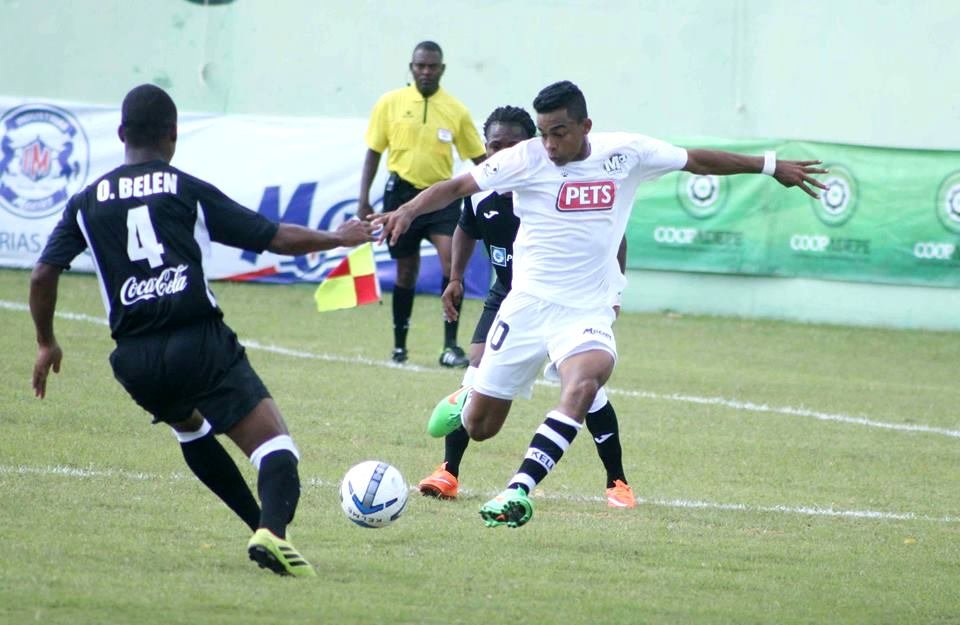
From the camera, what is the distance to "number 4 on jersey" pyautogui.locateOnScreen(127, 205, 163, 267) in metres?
5.68

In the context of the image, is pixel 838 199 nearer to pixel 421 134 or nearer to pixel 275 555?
pixel 421 134

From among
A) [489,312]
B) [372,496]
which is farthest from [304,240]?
[489,312]

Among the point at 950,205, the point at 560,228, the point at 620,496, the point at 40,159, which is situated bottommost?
the point at 950,205

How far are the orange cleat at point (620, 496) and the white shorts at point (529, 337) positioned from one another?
932mm

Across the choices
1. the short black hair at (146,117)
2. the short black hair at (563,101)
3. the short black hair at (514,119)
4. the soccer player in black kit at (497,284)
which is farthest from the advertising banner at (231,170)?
the short black hair at (146,117)

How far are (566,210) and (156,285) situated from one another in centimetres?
222

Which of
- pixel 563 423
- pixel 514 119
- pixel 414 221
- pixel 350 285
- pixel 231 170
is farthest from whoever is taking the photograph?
pixel 231 170

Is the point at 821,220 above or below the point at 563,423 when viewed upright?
below

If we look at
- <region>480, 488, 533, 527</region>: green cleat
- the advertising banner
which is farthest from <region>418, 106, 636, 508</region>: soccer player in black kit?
the advertising banner

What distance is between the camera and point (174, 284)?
5.72 metres

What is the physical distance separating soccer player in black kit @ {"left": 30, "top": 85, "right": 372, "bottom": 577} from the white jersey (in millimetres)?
1523

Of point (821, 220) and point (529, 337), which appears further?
point (821, 220)

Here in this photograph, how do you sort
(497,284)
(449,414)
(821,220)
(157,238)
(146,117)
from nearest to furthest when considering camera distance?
(157,238)
(146,117)
(449,414)
(497,284)
(821,220)

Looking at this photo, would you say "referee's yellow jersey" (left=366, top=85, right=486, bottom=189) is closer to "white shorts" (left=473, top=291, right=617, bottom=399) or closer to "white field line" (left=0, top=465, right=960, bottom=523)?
"white field line" (left=0, top=465, right=960, bottom=523)
